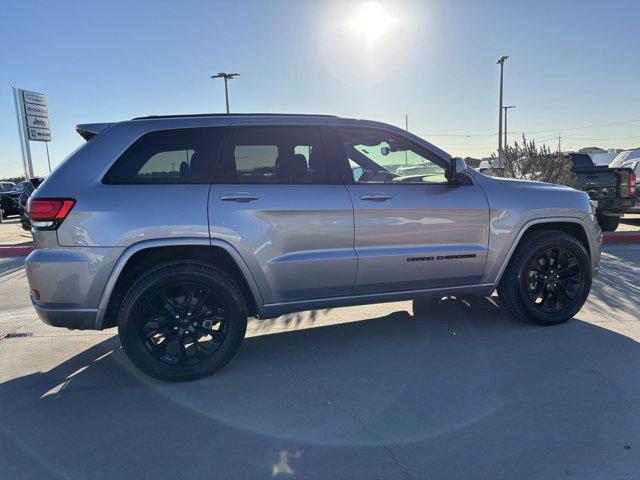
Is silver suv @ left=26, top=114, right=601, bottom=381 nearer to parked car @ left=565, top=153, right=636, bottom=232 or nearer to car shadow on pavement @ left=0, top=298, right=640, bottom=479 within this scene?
car shadow on pavement @ left=0, top=298, right=640, bottom=479

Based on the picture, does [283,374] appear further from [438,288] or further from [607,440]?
[607,440]

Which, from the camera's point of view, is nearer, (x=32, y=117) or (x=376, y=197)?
(x=376, y=197)

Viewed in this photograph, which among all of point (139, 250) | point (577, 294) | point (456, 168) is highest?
point (456, 168)

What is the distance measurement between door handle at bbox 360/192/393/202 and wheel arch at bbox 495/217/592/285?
131 cm

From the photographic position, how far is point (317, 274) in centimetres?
351

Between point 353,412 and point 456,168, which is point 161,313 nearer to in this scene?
point 353,412

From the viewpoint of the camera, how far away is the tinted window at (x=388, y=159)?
3.80 metres

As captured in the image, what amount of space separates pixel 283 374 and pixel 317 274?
0.82m

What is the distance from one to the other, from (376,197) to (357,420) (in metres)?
1.72

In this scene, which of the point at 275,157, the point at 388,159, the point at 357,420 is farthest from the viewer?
the point at 388,159

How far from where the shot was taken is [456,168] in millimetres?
3770

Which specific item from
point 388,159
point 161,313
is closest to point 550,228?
point 388,159

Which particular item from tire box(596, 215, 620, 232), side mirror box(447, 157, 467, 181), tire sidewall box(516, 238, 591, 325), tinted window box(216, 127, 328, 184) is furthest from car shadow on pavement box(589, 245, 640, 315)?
tinted window box(216, 127, 328, 184)

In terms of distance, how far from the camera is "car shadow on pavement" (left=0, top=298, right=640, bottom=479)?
2.37m
